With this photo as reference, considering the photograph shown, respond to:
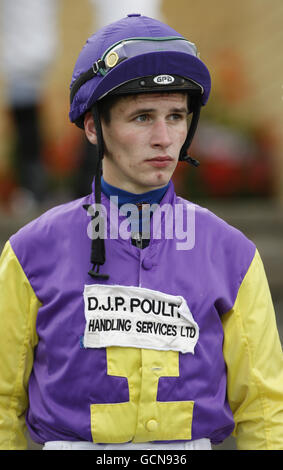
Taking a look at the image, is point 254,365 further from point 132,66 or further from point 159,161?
point 132,66

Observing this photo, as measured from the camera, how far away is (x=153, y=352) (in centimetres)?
264

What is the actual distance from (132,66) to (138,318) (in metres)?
0.82

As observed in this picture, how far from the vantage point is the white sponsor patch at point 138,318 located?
2.66 meters

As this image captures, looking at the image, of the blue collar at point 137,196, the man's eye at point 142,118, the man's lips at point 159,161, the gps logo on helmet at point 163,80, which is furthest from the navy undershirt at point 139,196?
the gps logo on helmet at point 163,80

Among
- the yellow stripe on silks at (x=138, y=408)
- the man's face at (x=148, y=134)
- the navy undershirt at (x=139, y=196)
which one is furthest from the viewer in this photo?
the navy undershirt at (x=139, y=196)

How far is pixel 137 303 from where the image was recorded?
2678 millimetres

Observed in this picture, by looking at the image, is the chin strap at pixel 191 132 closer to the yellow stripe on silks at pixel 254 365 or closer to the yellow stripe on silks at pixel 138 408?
the yellow stripe on silks at pixel 254 365

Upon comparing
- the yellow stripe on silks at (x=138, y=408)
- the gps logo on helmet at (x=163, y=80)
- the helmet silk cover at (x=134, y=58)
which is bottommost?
the yellow stripe on silks at (x=138, y=408)

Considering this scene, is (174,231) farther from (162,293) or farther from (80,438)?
(80,438)

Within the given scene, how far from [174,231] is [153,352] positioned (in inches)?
16.8

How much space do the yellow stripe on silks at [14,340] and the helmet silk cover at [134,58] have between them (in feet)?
2.09

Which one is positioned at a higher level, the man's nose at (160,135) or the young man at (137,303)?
the man's nose at (160,135)
